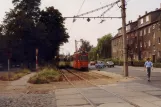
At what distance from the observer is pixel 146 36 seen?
8000 cm

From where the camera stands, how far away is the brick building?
7175cm

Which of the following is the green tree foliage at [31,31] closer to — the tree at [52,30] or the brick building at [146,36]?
the tree at [52,30]

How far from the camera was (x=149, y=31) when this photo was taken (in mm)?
77562

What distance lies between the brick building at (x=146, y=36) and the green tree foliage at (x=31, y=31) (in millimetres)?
15884

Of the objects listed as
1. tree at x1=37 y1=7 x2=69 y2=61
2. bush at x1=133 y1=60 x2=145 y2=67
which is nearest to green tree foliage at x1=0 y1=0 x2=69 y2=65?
tree at x1=37 y1=7 x2=69 y2=61

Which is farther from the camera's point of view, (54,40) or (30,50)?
(54,40)

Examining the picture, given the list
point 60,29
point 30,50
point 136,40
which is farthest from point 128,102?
point 136,40

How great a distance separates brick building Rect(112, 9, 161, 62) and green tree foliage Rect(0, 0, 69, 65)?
52.1 feet

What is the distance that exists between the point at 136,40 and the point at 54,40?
87.9 feet

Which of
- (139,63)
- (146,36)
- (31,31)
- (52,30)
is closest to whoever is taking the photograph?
(31,31)

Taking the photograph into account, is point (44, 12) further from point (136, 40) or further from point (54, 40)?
point (136, 40)

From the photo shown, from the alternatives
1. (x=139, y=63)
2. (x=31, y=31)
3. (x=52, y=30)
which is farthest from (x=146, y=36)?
(x=31, y=31)

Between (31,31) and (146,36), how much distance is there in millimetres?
29100

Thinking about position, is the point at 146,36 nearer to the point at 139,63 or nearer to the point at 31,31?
the point at 139,63
